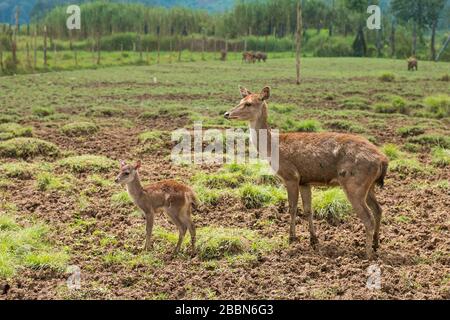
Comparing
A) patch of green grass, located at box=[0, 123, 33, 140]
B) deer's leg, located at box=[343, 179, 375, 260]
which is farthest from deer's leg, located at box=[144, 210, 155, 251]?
patch of green grass, located at box=[0, 123, 33, 140]

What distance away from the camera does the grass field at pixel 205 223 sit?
7203 mm

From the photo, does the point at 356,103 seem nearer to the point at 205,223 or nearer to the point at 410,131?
the point at 410,131

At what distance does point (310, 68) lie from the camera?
46375 mm

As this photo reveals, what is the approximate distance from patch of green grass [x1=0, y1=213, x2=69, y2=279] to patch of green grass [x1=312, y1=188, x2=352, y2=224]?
3787mm

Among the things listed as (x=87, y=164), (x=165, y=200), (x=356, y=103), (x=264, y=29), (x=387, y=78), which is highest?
(x=264, y=29)

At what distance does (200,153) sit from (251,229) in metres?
4.79

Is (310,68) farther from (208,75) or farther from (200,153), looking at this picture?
(200,153)

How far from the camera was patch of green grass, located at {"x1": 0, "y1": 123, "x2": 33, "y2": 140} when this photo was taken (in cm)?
1608

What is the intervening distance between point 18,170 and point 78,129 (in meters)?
4.89

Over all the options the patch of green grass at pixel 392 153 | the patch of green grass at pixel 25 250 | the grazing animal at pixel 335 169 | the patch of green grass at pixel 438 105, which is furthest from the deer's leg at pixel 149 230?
the patch of green grass at pixel 438 105

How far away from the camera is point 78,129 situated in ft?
56.2

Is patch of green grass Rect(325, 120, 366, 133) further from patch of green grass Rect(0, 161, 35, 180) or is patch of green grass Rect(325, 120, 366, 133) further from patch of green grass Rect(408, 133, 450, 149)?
patch of green grass Rect(0, 161, 35, 180)

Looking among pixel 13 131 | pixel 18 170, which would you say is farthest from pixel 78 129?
pixel 18 170
